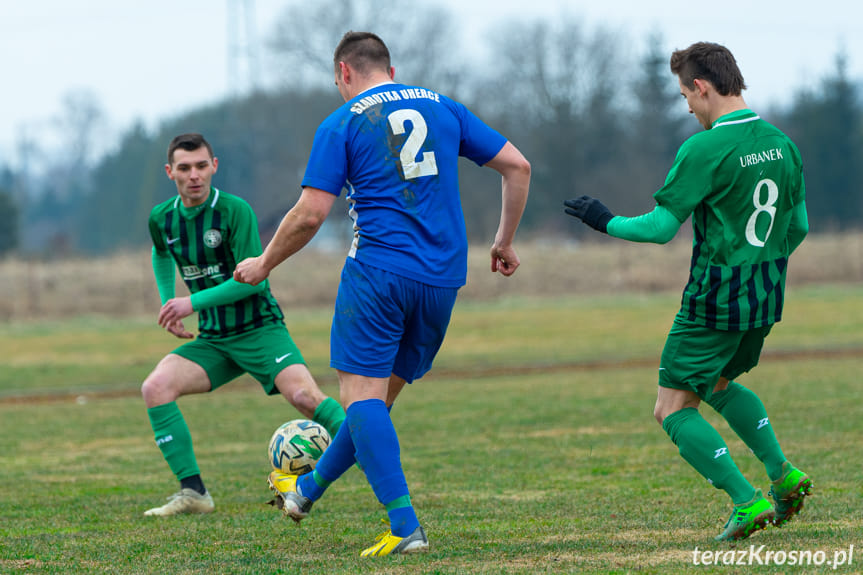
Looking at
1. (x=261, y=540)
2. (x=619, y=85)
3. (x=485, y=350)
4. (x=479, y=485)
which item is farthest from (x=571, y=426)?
(x=619, y=85)

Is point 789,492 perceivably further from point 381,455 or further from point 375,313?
point 375,313

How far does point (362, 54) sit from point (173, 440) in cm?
292

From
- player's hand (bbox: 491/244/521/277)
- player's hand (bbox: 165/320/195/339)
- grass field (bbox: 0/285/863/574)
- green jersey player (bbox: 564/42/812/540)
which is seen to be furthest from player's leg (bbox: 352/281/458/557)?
player's hand (bbox: 165/320/195/339)

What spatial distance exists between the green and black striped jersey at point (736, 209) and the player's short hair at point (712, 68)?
128 millimetres

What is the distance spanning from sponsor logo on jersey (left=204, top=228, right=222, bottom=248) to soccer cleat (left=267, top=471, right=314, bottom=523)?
167cm

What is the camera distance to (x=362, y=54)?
4918 millimetres

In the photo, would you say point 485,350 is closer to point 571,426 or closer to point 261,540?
point 571,426

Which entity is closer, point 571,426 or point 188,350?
point 188,350

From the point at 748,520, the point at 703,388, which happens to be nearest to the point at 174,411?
the point at 703,388

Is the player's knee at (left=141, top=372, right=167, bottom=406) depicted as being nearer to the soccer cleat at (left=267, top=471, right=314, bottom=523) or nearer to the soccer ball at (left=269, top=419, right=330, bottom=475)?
the soccer ball at (left=269, top=419, right=330, bottom=475)

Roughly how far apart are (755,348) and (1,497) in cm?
507

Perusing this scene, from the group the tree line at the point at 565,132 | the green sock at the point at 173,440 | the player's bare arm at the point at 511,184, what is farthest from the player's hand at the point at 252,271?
the tree line at the point at 565,132

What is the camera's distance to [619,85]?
53688 millimetres

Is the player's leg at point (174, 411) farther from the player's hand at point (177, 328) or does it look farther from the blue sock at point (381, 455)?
the blue sock at point (381, 455)
